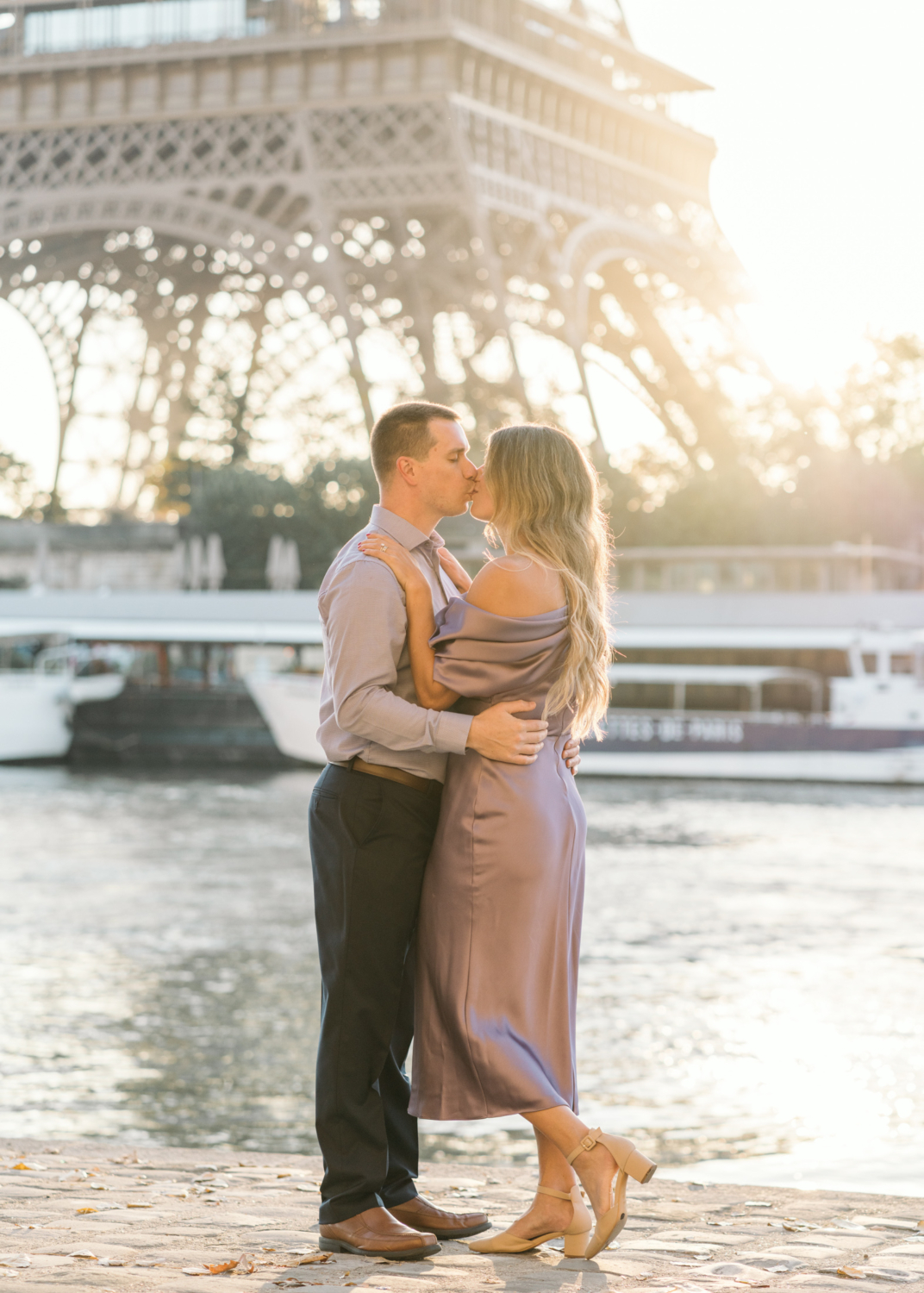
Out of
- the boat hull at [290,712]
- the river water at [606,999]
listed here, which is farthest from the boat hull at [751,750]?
the river water at [606,999]

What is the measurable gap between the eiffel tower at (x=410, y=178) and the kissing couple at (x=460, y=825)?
111ft

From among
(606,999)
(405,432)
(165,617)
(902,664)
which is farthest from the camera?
(165,617)

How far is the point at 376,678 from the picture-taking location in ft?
12.5

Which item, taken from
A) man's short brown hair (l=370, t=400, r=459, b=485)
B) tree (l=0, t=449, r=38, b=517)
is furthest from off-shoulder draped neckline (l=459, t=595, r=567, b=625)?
tree (l=0, t=449, r=38, b=517)

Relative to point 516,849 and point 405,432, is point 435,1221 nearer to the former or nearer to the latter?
point 516,849

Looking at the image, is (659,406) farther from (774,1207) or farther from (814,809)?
(774,1207)

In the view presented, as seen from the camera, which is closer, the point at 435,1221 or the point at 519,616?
the point at 519,616

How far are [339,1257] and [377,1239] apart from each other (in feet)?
0.30

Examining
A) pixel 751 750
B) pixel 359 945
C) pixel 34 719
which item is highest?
pixel 359 945

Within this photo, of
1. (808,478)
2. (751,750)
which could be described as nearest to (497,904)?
(751,750)

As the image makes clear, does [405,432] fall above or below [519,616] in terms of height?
above

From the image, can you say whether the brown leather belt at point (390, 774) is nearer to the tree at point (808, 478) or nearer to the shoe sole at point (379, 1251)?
the shoe sole at point (379, 1251)

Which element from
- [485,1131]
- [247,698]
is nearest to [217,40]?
[247,698]

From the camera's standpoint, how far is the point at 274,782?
27266 millimetres
